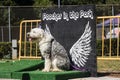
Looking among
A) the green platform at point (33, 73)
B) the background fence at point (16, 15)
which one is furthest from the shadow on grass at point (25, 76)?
the background fence at point (16, 15)

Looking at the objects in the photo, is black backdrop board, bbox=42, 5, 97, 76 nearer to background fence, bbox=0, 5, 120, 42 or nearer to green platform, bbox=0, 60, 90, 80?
green platform, bbox=0, 60, 90, 80

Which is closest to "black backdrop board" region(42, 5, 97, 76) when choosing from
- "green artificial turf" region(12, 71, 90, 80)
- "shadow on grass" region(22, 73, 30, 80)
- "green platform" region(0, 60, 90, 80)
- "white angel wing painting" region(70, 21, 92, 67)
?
"white angel wing painting" region(70, 21, 92, 67)

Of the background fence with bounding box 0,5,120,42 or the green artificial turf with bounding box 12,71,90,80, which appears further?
the background fence with bounding box 0,5,120,42

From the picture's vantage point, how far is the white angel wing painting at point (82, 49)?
11.8 metres

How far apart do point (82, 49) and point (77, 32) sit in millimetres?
470

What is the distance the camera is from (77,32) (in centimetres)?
1217

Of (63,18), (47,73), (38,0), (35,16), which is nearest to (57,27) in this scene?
(63,18)

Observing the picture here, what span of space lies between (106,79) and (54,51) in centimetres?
143

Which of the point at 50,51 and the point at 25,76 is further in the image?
the point at 50,51

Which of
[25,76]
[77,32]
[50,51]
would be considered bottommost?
[25,76]

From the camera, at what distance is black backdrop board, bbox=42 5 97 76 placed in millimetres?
11734

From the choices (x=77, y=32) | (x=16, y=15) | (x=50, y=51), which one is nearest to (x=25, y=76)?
(x=50, y=51)

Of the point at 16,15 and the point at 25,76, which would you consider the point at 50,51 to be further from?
the point at 16,15

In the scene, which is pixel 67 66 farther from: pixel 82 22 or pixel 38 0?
pixel 38 0
